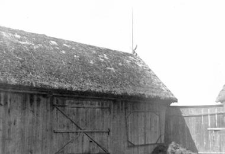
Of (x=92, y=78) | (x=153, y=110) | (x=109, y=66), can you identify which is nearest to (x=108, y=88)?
(x=92, y=78)

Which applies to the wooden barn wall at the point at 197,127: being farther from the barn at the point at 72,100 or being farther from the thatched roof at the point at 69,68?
the thatched roof at the point at 69,68

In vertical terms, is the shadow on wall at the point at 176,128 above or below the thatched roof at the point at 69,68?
below

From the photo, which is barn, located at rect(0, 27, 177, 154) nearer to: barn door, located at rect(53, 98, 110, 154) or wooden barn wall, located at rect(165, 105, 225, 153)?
barn door, located at rect(53, 98, 110, 154)

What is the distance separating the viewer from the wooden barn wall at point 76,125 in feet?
36.4

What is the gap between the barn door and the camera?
485 inches

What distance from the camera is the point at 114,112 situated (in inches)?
561

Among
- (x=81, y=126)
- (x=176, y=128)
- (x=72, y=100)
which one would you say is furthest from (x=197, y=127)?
(x=72, y=100)

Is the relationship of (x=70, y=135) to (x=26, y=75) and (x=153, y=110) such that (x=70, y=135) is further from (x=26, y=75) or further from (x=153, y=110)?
(x=153, y=110)

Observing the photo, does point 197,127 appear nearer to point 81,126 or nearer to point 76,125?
point 81,126

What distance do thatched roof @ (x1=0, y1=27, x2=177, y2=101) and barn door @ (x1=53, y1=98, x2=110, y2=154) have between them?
786mm

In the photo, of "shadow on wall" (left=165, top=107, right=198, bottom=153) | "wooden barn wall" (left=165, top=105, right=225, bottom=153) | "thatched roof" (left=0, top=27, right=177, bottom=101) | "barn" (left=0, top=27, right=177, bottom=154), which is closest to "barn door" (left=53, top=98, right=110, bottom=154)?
"barn" (left=0, top=27, right=177, bottom=154)

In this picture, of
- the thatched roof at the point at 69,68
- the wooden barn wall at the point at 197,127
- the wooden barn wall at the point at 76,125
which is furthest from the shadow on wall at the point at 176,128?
the thatched roof at the point at 69,68

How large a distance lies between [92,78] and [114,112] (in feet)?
6.18

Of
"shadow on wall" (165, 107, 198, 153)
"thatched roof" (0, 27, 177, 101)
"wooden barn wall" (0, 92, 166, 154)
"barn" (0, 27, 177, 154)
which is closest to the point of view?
"wooden barn wall" (0, 92, 166, 154)
